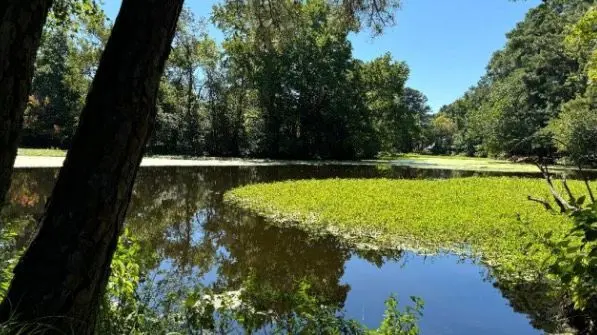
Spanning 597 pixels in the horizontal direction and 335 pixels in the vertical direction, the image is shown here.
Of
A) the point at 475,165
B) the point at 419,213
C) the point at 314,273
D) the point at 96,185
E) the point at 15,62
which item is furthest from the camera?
the point at 475,165

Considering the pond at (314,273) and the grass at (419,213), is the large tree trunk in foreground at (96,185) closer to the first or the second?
the pond at (314,273)

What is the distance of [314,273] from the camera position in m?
7.56

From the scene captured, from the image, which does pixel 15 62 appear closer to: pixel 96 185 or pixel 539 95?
pixel 96 185

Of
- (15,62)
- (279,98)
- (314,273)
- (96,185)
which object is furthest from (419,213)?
(279,98)

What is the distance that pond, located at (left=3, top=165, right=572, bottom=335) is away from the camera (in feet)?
18.9

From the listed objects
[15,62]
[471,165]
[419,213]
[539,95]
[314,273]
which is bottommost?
[314,273]

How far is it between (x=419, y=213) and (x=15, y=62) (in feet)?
36.3

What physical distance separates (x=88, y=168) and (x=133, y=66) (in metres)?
0.44

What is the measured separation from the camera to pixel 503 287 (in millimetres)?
7234

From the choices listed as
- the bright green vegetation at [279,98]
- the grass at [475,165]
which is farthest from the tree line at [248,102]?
the grass at [475,165]

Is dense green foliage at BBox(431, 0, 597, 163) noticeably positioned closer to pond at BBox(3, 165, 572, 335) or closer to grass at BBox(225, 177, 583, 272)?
grass at BBox(225, 177, 583, 272)

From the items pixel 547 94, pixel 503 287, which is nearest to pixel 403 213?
pixel 503 287

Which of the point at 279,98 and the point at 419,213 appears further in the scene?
the point at 279,98

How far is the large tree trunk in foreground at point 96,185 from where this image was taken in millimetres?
1914
